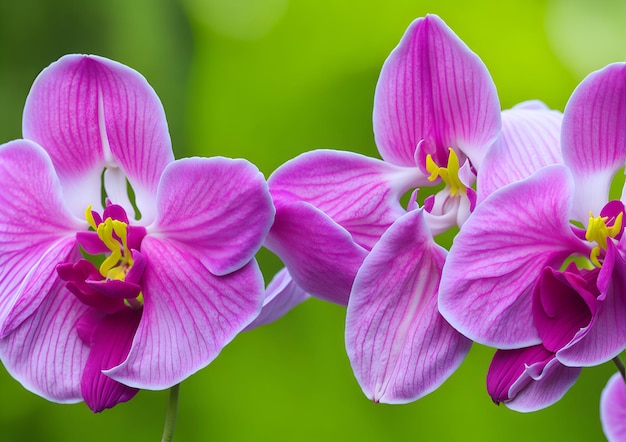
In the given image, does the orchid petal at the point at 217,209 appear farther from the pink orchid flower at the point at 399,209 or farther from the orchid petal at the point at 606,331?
the orchid petal at the point at 606,331

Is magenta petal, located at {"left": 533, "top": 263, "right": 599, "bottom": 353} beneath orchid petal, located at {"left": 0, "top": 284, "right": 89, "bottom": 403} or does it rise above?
above

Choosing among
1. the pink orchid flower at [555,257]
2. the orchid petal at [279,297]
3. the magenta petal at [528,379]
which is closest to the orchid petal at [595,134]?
the pink orchid flower at [555,257]

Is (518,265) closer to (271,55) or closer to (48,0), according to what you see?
(271,55)

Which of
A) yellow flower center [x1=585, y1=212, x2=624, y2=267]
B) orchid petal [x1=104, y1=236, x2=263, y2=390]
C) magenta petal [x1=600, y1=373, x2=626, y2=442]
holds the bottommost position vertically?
magenta petal [x1=600, y1=373, x2=626, y2=442]

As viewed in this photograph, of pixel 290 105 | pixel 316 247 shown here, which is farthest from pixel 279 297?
pixel 290 105

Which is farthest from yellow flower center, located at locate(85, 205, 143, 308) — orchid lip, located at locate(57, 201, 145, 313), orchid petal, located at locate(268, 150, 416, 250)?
orchid petal, located at locate(268, 150, 416, 250)

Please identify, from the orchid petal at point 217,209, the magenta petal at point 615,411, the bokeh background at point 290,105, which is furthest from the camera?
the bokeh background at point 290,105

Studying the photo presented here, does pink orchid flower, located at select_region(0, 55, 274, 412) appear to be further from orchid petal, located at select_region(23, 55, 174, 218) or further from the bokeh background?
the bokeh background
